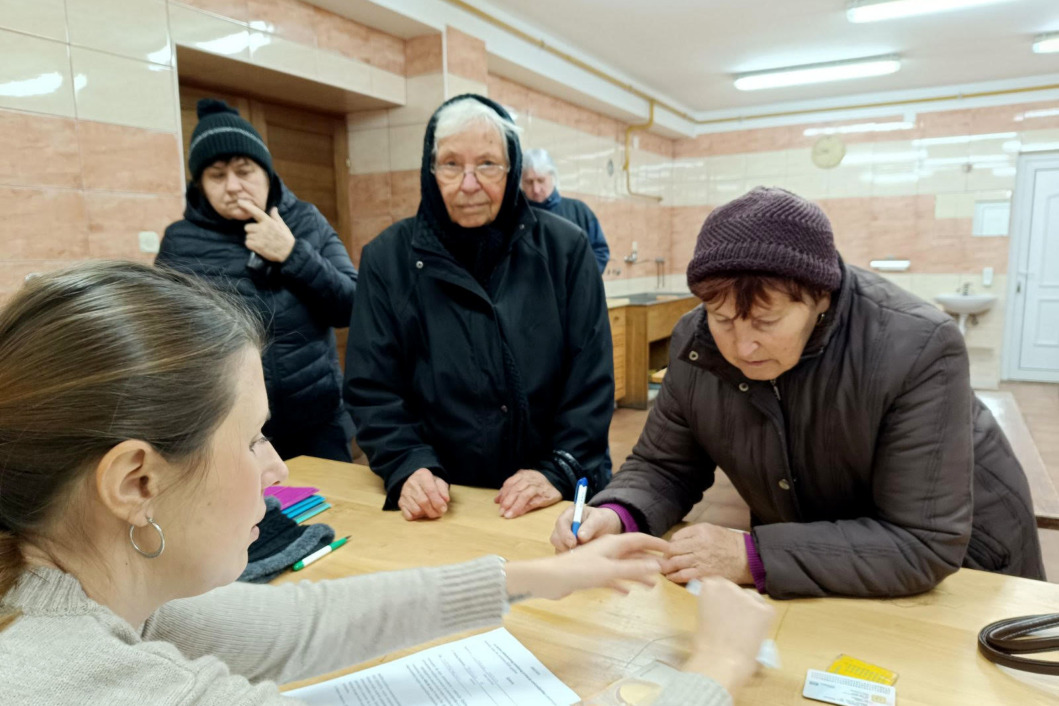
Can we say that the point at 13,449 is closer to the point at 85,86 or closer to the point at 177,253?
the point at 177,253

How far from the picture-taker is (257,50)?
3.51m

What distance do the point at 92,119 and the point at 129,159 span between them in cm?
20

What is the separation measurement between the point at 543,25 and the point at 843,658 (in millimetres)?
5239

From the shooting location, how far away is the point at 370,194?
4766mm

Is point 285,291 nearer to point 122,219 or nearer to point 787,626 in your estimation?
point 122,219

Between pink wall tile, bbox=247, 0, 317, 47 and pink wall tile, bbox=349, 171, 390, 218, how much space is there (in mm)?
1035

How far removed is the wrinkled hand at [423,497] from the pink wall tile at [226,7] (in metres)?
2.81

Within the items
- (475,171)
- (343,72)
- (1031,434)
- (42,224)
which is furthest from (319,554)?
(1031,434)

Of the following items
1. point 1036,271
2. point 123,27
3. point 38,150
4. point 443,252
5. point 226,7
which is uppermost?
point 226,7

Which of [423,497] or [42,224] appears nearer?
[423,497]

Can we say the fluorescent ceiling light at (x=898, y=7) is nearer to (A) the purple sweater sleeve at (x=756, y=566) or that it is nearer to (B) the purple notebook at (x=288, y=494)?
(A) the purple sweater sleeve at (x=756, y=566)

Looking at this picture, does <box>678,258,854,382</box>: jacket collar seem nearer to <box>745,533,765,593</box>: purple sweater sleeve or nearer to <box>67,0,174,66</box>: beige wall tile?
<box>745,533,765,593</box>: purple sweater sleeve

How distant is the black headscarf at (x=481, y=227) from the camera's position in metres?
1.71

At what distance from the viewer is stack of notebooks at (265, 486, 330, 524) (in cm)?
146
